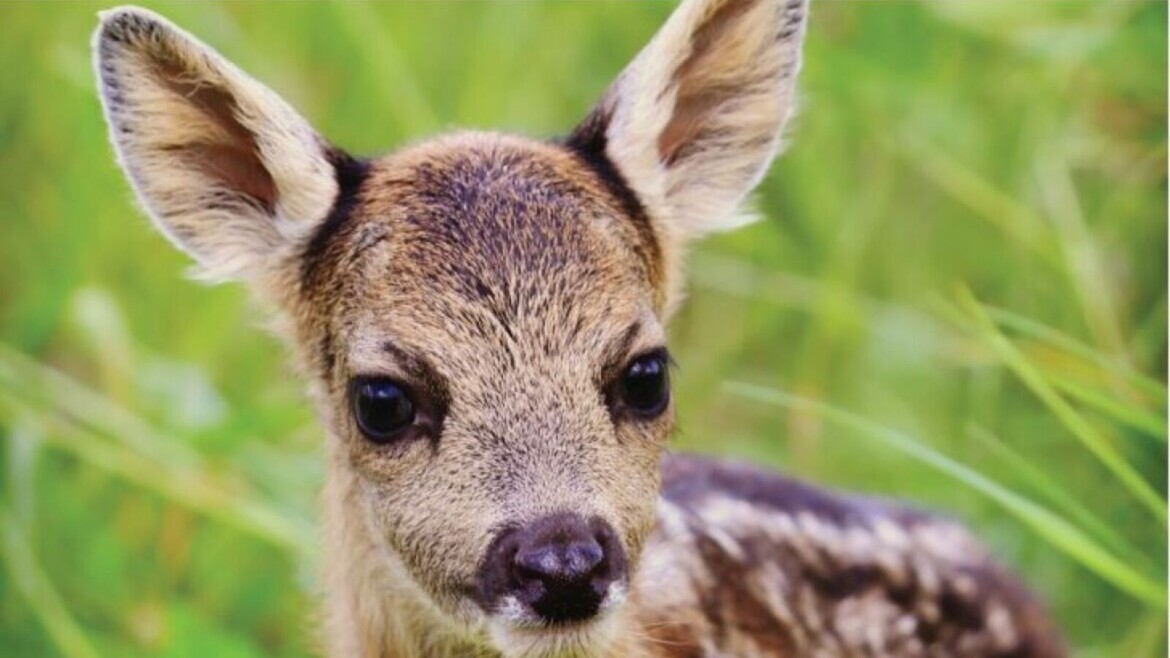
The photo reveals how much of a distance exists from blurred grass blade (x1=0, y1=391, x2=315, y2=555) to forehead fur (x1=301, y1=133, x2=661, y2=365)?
1.33 meters

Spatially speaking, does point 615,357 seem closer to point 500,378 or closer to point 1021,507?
point 500,378

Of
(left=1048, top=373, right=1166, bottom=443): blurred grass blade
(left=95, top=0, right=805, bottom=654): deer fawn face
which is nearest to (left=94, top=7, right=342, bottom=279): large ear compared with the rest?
(left=95, top=0, right=805, bottom=654): deer fawn face

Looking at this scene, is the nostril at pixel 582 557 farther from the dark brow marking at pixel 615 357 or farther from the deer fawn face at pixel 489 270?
the dark brow marking at pixel 615 357

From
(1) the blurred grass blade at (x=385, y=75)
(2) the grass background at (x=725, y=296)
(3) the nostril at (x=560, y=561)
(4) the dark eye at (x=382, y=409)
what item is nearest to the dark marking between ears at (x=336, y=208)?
(4) the dark eye at (x=382, y=409)

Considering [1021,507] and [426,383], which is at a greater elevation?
[426,383]

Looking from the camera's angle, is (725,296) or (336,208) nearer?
(336,208)

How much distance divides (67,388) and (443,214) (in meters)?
2.07

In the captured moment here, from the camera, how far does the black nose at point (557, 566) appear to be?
3.82 m

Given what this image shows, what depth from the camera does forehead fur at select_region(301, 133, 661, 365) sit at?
4.17 meters

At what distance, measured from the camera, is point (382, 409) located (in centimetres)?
422

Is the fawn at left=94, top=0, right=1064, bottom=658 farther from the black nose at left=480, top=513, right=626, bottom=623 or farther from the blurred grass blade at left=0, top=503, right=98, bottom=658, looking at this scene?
the blurred grass blade at left=0, top=503, right=98, bottom=658

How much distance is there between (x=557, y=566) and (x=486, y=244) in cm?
70

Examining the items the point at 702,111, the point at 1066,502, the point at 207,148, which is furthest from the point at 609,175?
the point at 1066,502

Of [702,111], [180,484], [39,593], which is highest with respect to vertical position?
[702,111]
